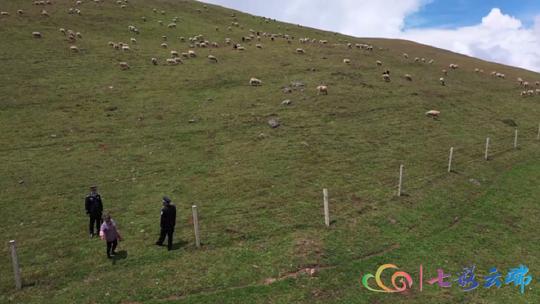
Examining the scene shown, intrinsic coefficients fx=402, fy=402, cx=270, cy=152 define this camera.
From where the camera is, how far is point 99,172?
2817cm

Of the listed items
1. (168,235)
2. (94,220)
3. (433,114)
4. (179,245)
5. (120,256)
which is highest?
(433,114)

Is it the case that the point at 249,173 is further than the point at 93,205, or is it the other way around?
the point at 249,173

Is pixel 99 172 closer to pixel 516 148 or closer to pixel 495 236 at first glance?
pixel 495 236

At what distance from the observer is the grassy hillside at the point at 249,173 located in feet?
54.6

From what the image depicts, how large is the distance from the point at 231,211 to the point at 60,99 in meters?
27.9

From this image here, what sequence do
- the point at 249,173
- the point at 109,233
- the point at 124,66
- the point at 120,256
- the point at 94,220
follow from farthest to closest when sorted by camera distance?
the point at 124,66 → the point at 249,173 → the point at 94,220 → the point at 120,256 → the point at 109,233

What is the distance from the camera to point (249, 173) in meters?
28.1

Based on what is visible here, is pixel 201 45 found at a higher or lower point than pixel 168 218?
higher

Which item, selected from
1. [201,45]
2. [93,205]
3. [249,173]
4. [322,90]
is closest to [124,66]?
[201,45]

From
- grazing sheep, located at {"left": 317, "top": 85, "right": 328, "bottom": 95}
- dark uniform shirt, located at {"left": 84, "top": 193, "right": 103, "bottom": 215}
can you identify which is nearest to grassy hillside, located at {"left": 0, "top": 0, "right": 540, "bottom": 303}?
grazing sheep, located at {"left": 317, "top": 85, "right": 328, "bottom": 95}

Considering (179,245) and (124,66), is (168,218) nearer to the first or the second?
(179,245)

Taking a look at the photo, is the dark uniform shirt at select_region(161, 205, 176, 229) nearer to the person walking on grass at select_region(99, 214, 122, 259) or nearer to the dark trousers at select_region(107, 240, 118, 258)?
the person walking on grass at select_region(99, 214, 122, 259)

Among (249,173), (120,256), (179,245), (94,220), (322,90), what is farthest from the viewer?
(322,90)

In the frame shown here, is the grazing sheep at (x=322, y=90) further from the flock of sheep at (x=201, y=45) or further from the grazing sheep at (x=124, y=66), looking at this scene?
the grazing sheep at (x=124, y=66)
